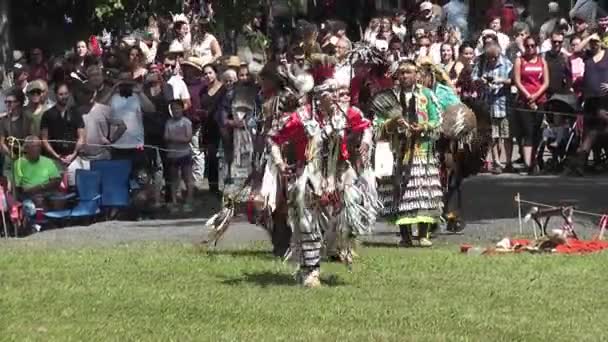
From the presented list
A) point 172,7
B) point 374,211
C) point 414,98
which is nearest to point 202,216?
point 172,7

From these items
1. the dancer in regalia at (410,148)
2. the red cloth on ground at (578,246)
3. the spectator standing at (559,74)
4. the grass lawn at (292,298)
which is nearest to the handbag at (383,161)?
the dancer in regalia at (410,148)

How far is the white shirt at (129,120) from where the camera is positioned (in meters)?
18.6

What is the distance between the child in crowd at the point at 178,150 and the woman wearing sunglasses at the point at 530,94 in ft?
16.0

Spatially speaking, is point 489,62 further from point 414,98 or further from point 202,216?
point 414,98

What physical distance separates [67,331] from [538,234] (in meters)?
6.30

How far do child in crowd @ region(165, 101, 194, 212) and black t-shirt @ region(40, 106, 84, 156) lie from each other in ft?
3.86

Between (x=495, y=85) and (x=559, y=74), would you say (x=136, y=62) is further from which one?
(x=559, y=74)

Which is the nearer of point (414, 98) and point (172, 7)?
point (414, 98)

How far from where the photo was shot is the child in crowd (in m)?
19.1

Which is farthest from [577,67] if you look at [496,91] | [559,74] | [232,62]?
[232,62]

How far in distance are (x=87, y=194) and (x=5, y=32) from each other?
342 cm

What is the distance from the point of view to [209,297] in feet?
37.9

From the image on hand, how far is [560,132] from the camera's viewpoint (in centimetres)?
2141

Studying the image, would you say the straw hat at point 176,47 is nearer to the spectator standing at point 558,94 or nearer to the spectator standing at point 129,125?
the spectator standing at point 129,125
